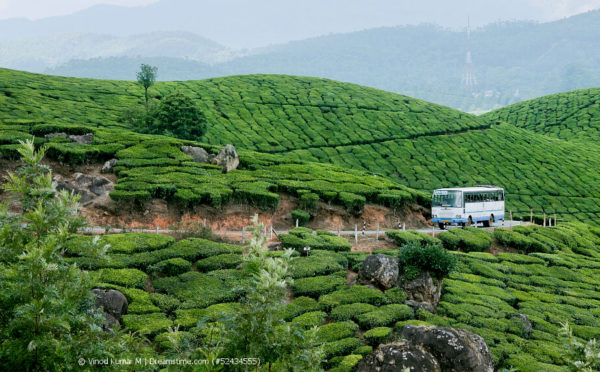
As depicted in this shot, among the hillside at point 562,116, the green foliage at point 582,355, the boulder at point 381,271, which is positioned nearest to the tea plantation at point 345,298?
the boulder at point 381,271

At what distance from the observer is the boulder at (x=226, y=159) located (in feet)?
113

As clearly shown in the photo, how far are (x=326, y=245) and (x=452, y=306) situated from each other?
740cm

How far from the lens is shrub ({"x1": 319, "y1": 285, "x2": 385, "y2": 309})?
17875 millimetres

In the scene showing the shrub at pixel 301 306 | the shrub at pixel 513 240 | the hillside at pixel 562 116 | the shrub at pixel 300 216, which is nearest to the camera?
the shrub at pixel 301 306

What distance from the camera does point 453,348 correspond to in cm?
1311

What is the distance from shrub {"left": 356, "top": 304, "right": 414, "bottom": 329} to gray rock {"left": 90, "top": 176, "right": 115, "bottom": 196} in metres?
18.5

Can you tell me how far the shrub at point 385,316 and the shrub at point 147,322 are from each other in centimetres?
724

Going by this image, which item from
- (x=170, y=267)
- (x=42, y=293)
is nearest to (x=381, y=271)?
(x=170, y=267)

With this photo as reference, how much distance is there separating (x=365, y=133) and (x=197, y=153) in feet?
112

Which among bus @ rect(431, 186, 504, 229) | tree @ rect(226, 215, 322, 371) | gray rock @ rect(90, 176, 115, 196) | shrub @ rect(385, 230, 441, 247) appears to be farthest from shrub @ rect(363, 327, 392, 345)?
bus @ rect(431, 186, 504, 229)

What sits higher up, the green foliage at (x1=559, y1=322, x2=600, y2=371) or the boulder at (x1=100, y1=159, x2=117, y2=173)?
the boulder at (x1=100, y1=159, x2=117, y2=173)

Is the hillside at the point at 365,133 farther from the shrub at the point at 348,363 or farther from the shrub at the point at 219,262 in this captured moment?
the shrub at the point at 348,363

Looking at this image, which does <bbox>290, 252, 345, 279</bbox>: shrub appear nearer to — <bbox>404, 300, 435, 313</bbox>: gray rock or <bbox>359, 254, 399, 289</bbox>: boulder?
<bbox>359, 254, 399, 289</bbox>: boulder

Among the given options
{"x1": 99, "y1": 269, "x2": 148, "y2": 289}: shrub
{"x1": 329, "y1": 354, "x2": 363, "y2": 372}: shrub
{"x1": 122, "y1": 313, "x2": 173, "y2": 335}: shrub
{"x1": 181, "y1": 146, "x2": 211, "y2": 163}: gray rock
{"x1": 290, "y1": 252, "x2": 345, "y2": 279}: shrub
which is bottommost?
{"x1": 329, "y1": 354, "x2": 363, "y2": 372}: shrub
